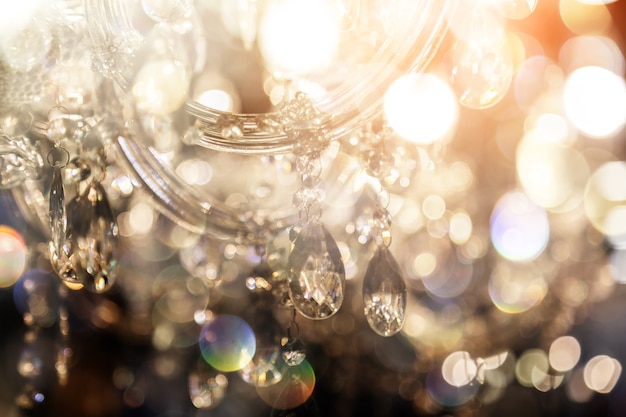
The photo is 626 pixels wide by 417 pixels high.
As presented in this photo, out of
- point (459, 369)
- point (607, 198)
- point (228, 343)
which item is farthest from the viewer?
point (607, 198)

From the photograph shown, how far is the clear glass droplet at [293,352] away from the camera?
24.0 inches

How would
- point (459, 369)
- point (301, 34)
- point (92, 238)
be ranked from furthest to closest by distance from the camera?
1. point (459, 369)
2. point (301, 34)
3. point (92, 238)

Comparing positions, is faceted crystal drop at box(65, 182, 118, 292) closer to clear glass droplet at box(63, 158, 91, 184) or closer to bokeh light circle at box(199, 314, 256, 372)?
clear glass droplet at box(63, 158, 91, 184)

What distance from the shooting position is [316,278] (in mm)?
476

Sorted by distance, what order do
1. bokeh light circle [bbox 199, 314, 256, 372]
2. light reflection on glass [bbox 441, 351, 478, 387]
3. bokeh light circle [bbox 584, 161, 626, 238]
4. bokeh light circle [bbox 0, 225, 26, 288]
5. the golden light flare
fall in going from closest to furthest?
the golden light flare → bokeh light circle [bbox 199, 314, 256, 372] → bokeh light circle [bbox 0, 225, 26, 288] → light reflection on glass [bbox 441, 351, 478, 387] → bokeh light circle [bbox 584, 161, 626, 238]

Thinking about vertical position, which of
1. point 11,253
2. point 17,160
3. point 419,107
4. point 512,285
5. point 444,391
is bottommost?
point 444,391

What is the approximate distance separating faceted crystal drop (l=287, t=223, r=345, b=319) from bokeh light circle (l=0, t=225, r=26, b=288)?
49 centimetres

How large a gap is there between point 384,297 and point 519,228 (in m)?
0.80

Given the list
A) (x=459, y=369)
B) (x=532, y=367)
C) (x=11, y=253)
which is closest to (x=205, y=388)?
(x=11, y=253)

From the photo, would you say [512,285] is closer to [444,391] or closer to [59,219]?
[444,391]

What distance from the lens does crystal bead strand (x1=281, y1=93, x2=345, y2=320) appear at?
0.48 metres

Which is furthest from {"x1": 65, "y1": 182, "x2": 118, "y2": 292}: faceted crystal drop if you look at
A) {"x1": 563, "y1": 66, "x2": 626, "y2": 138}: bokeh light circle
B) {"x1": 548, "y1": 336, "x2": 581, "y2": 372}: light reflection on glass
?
{"x1": 548, "y1": 336, "x2": 581, "y2": 372}: light reflection on glass

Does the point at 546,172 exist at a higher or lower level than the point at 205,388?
higher

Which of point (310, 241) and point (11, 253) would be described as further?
point (11, 253)
